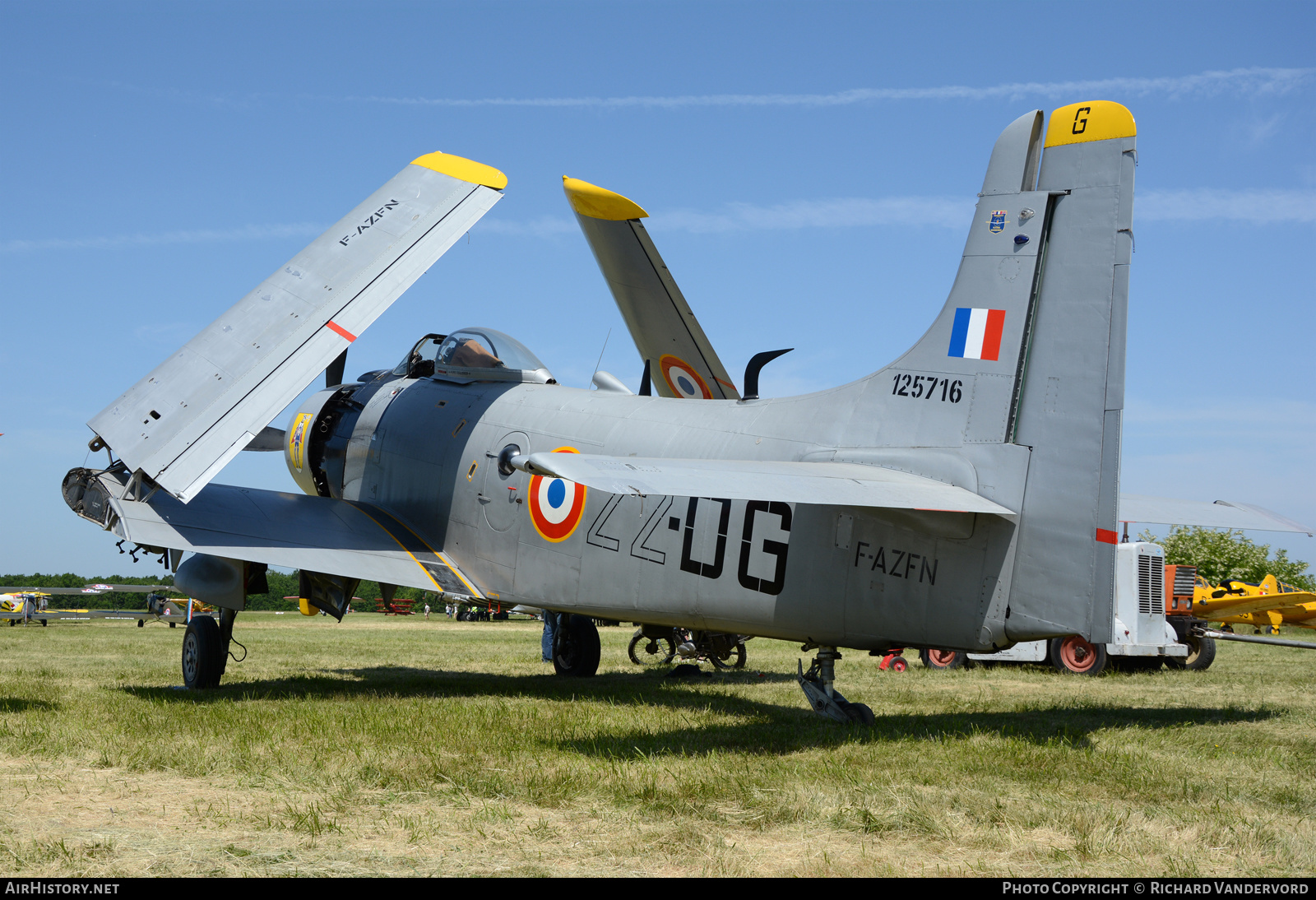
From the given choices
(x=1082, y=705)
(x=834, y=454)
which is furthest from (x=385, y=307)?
(x=1082, y=705)

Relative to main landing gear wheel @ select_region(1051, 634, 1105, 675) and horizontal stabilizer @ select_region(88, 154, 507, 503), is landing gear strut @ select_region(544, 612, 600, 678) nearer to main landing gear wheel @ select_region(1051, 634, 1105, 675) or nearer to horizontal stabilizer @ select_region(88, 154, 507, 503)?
horizontal stabilizer @ select_region(88, 154, 507, 503)

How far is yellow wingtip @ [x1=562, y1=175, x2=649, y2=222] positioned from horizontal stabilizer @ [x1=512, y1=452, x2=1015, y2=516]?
6527 millimetres

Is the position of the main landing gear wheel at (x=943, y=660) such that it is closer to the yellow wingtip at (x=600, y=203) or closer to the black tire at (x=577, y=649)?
the black tire at (x=577, y=649)

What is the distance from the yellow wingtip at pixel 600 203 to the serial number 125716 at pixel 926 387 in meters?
6.13

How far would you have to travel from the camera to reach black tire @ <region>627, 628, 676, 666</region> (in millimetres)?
14411

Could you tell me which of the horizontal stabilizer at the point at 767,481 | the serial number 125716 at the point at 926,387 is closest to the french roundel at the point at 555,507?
the horizontal stabilizer at the point at 767,481

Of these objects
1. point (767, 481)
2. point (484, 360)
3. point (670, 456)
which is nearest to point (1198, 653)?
point (670, 456)

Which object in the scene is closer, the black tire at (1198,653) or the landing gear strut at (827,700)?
the landing gear strut at (827,700)

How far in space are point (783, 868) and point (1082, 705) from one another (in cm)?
774

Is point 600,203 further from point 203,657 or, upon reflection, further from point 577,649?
point 203,657

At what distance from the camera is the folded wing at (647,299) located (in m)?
13.2
